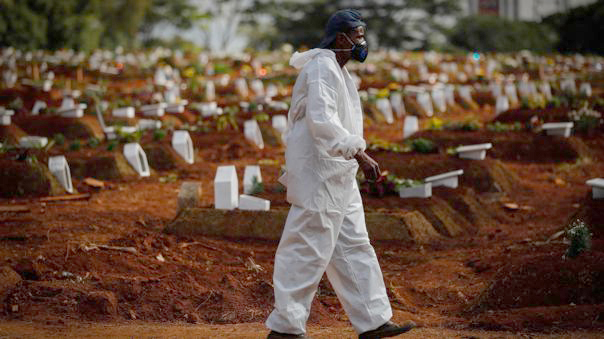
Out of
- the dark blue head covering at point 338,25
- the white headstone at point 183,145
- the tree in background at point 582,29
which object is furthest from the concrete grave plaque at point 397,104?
the tree in background at point 582,29

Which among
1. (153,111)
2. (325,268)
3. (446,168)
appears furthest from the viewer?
(153,111)

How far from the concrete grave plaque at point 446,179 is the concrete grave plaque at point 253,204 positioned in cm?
261

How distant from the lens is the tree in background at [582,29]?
54.4 meters

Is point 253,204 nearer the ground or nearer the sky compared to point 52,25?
nearer the ground

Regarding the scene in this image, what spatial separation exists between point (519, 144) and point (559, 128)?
0.71 meters

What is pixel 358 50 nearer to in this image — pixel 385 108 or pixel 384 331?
pixel 384 331

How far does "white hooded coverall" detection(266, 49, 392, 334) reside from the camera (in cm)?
597

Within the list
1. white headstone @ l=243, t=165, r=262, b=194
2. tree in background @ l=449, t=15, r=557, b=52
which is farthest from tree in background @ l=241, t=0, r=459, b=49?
white headstone @ l=243, t=165, r=262, b=194

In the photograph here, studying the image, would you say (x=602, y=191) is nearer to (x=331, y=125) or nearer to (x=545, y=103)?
(x=331, y=125)

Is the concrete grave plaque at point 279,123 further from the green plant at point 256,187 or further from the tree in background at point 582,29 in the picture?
the tree in background at point 582,29

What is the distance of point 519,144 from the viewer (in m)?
16.8

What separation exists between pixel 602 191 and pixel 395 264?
2.16 m

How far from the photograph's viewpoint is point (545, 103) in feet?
65.0

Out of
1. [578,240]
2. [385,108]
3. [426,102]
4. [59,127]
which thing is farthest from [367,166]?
[426,102]
